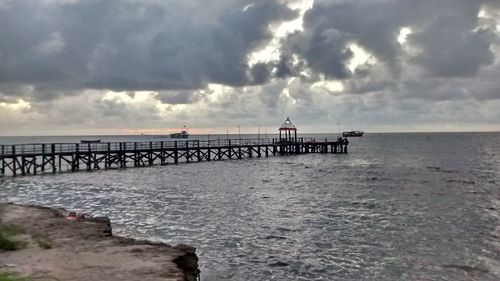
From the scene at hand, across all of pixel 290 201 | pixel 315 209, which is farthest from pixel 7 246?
pixel 290 201

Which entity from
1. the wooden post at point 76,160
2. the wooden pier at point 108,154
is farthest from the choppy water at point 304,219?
the wooden post at point 76,160

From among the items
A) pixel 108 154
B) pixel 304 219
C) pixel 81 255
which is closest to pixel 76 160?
pixel 108 154

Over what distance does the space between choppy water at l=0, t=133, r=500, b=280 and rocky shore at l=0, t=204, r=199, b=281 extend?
280 cm

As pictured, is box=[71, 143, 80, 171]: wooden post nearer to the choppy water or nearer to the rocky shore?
the choppy water

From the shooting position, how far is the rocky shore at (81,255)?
12.5 metres

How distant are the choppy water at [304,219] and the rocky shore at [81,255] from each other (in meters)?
2.80

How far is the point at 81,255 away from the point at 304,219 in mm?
15781

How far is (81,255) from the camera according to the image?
1459 centimetres

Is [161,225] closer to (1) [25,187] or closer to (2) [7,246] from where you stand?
(2) [7,246]

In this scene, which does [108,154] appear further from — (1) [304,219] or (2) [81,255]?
(2) [81,255]

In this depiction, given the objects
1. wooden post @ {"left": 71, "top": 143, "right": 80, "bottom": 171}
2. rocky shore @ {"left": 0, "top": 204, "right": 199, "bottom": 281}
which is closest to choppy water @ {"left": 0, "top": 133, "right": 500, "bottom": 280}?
rocky shore @ {"left": 0, "top": 204, "right": 199, "bottom": 281}

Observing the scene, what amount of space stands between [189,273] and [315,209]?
724 inches

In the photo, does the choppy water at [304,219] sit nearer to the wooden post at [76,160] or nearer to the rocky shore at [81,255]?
the rocky shore at [81,255]

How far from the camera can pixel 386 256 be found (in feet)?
63.4
